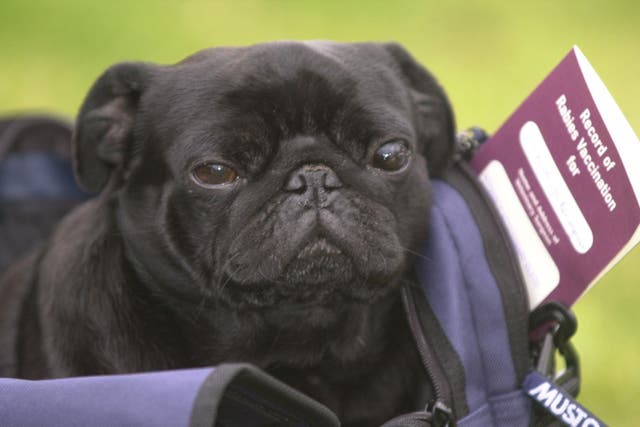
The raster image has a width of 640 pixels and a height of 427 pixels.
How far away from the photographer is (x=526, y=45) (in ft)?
15.7

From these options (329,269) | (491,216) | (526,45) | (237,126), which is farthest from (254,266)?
(526,45)

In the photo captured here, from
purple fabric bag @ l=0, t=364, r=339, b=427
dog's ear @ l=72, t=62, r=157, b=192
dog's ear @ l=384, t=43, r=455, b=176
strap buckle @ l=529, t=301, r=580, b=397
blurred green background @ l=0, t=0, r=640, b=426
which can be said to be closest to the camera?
purple fabric bag @ l=0, t=364, r=339, b=427

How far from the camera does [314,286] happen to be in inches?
73.4

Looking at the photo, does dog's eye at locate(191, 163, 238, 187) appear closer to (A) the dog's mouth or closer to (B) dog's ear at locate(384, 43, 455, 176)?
(A) the dog's mouth

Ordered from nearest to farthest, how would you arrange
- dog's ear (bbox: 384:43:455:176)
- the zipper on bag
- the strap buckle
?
the zipper on bag
the strap buckle
dog's ear (bbox: 384:43:455:176)

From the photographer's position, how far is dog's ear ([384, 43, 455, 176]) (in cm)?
221

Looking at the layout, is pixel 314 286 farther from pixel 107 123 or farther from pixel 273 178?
pixel 107 123

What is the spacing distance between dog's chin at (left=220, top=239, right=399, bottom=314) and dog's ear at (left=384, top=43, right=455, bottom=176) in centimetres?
40

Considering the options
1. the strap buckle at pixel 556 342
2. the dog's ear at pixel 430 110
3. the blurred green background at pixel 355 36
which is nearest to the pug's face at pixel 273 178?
the dog's ear at pixel 430 110

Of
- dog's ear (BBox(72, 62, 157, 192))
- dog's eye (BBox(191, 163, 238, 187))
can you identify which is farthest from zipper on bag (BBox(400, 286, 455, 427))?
dog's ear (BBox(72, 62, 157, 192))

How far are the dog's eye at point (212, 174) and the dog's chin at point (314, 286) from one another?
0.67 ft

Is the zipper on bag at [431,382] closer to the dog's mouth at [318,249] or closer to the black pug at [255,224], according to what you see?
the black pug at [255,224]

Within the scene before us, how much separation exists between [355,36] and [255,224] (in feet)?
10.6

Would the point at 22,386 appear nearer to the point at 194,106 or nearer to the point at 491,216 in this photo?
the point at 194,106
